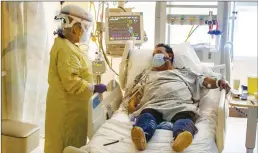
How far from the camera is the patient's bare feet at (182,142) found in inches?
69.3

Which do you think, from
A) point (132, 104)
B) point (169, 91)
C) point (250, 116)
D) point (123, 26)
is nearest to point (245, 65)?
point (250, 116)

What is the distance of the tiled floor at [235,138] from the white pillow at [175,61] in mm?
959

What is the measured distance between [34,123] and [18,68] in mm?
569

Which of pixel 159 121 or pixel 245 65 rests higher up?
pixel 245 65

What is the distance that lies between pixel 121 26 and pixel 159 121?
3.47 feet

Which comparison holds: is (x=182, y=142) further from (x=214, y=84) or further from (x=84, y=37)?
(x=84, y=37)

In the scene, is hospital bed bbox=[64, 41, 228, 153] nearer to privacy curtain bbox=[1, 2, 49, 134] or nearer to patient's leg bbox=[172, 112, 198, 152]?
patient's leg bbox=[172, 112, 198, 152]

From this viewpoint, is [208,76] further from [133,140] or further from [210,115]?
[133,140]

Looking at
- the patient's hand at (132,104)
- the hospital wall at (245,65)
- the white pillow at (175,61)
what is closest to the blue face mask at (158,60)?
the white pillow at (175,61)

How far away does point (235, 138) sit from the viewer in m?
3.41

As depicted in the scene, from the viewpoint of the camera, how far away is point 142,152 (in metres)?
1.80

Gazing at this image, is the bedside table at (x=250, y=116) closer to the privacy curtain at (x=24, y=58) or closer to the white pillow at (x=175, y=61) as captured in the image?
the white pillow at (x=175, y=61)

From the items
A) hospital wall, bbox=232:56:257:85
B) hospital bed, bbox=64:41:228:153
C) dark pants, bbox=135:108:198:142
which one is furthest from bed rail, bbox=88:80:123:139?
hospital wall, bbox=232:56:257:85

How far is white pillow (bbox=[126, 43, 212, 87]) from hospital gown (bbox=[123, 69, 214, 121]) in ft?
0.21
